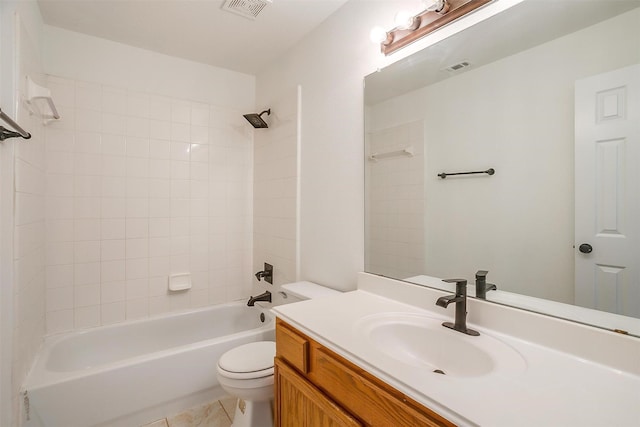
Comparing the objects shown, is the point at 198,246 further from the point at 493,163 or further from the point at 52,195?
the point at 493,163

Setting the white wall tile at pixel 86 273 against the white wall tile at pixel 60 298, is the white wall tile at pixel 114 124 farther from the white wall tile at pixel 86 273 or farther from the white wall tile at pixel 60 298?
the white wall tile at pixel 60 298

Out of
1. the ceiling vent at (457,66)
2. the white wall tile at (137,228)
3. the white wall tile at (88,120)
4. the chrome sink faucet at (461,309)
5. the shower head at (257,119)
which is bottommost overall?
the chrome sink faucet at (461,309)

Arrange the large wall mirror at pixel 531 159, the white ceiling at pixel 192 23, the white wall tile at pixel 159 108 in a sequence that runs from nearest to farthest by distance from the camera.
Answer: the large wall mirror at pixel 531 159, the white ceiling at pixel 192 23, the white wall tile at pixel 159 108

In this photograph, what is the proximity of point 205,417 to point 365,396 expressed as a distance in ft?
4.86

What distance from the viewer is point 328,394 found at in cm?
92

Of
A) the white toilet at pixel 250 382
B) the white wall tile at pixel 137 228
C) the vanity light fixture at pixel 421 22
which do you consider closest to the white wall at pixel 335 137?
the vanity light fixture at pixel 421 22

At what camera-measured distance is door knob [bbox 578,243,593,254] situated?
0.87m

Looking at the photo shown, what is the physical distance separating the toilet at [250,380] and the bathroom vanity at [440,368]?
312 millimetres

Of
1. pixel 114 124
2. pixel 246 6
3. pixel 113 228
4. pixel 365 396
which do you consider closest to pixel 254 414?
pixel 365 396

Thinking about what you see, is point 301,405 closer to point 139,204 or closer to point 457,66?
point 457,66

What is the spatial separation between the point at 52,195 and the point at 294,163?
1629 millimetres

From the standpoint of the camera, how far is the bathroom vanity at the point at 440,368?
602 millimetres

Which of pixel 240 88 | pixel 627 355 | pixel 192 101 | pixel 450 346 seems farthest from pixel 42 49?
pixel 627 355

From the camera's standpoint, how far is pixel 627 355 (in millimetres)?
737
